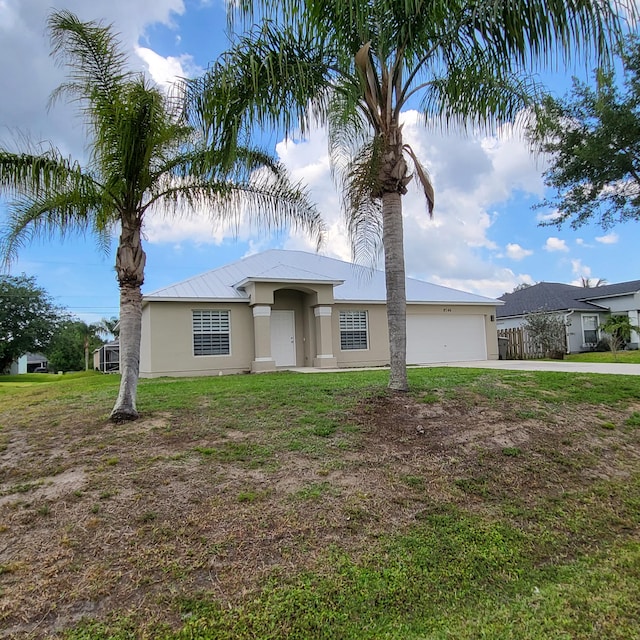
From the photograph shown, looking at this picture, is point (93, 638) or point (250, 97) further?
point (250, 97)

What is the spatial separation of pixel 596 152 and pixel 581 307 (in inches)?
568

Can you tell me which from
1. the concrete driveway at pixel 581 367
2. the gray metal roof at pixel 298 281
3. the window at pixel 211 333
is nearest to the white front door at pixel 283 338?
the gray metal roof at pixel 298 281

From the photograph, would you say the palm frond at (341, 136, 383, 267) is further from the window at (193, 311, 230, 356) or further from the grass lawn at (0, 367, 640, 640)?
the window at (193, 311, 230, 356)

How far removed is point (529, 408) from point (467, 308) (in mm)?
14005

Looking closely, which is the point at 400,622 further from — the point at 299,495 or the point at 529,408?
the point at 529,408

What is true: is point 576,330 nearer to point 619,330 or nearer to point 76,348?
point 619,330

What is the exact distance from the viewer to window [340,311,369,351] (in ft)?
58.7

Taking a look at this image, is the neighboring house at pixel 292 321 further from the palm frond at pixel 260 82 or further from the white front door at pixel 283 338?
the palm frond at pixel 260 82

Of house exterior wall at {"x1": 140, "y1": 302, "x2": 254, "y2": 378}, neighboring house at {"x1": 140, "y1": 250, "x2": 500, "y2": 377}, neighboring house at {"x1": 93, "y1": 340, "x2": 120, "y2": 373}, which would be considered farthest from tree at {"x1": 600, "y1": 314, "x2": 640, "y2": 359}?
neighboring house at {"x1": 93, "y1": 340, "x2": 120, "y2": 373}

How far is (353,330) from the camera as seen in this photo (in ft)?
59.5

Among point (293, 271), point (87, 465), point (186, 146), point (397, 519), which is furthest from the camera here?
point (293, 271)

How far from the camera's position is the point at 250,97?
6156mm

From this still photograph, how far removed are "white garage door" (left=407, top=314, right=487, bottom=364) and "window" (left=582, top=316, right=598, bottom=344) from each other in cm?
920

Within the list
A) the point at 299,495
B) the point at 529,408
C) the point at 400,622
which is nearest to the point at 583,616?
the point at 400,622
